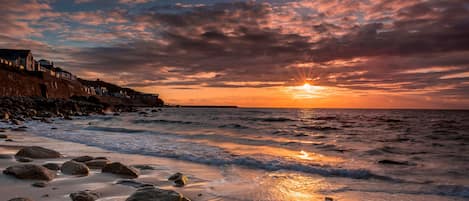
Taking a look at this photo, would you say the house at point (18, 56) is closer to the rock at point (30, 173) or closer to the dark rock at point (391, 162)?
the rock at point (30, 173)

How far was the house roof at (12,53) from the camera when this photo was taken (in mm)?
64688

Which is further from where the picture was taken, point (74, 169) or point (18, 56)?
point (18, 56)

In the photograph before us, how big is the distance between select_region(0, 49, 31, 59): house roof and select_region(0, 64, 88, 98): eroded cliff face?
9160 millimetres

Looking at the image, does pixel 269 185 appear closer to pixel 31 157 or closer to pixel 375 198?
pixel 375 198

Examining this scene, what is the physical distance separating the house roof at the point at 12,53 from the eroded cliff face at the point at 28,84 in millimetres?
9160

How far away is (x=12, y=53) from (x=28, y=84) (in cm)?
1909

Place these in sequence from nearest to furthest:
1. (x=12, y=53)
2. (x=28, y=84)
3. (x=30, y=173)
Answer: (x=30, y=173)
(x=28, y=84)
(x=12, y=53)

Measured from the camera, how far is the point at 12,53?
6544 centimetres

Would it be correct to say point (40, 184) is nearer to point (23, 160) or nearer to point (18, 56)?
point (23, 160)

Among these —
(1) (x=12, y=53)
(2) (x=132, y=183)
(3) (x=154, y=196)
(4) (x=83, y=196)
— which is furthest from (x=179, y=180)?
(1) (x=12, y=53)

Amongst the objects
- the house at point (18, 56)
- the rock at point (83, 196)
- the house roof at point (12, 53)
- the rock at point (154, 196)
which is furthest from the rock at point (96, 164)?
the house roof at point (12, 53)

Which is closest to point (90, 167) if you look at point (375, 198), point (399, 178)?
point (375, 198)

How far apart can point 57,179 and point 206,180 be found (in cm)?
268

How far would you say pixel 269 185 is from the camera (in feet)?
20.9
